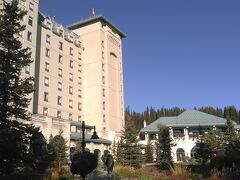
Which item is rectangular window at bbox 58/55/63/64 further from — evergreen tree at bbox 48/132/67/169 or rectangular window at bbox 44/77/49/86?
evergreen tree at bbox 48/132/67/169

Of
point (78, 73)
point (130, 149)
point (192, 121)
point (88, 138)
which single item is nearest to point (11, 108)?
point (130, 149)

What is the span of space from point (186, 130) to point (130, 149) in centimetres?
3553

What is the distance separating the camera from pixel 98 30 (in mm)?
73875

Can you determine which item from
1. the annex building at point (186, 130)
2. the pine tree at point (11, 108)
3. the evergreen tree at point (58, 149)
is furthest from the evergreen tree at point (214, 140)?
the pine tree at point (11, 108)

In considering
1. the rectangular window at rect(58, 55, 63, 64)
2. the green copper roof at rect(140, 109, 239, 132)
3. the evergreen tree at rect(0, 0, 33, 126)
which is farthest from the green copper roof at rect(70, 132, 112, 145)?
the evergreen tree at rect(0, 0, 33, 126)

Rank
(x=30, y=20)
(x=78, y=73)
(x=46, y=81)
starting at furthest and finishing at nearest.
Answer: (x=78, y=73)
(x=46, y=81)
(x=30, y=20)

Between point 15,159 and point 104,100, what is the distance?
4863 cm

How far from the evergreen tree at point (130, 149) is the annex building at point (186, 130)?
1122 inches

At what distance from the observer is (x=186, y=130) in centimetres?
7756

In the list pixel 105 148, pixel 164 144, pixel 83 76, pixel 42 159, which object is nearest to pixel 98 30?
pixel 83 76

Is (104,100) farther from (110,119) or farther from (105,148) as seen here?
(105,148)

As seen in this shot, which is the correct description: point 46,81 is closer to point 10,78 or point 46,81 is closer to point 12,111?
point 10,78

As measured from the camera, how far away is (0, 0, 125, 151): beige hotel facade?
58969 millimetres

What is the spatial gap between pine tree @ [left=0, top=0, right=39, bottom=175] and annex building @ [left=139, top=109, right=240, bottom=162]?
52370 mm
